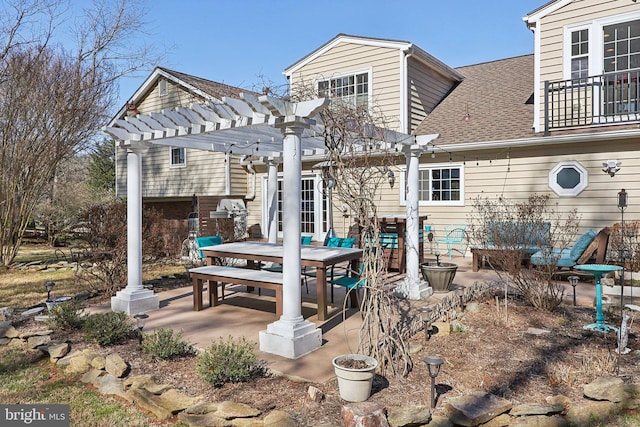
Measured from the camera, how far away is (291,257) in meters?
4.31

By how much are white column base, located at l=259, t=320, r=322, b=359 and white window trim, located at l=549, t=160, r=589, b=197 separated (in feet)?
23.1

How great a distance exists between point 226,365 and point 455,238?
7748mm

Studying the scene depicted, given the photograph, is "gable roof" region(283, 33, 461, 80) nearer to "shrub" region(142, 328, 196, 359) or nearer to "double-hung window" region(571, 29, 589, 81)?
"double-hung window" region(571, 29, 589, 81)

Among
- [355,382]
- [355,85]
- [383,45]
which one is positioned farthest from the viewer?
[355,85]

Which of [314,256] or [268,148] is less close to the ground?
[268,148]

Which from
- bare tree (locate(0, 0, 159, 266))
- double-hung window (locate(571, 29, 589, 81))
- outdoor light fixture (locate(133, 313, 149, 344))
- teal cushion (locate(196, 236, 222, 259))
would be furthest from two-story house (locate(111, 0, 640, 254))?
bare tree (locate(0, 0, 159, 266))

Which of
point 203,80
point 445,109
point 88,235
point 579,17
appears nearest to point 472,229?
point 445,109

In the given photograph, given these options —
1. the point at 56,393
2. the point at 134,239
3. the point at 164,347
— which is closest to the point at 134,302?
the point at 134,239

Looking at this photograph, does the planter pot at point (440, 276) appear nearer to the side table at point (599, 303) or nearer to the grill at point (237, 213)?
the side table at point (599, 303)

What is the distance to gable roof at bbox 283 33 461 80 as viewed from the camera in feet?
36.2

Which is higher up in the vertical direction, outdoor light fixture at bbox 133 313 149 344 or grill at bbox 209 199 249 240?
grill at bbox 209 199 249 240

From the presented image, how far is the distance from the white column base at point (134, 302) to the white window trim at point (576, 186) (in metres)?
8.02

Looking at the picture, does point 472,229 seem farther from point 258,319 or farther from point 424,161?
point 258,319

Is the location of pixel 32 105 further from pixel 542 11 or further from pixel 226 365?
pixel 542 11
